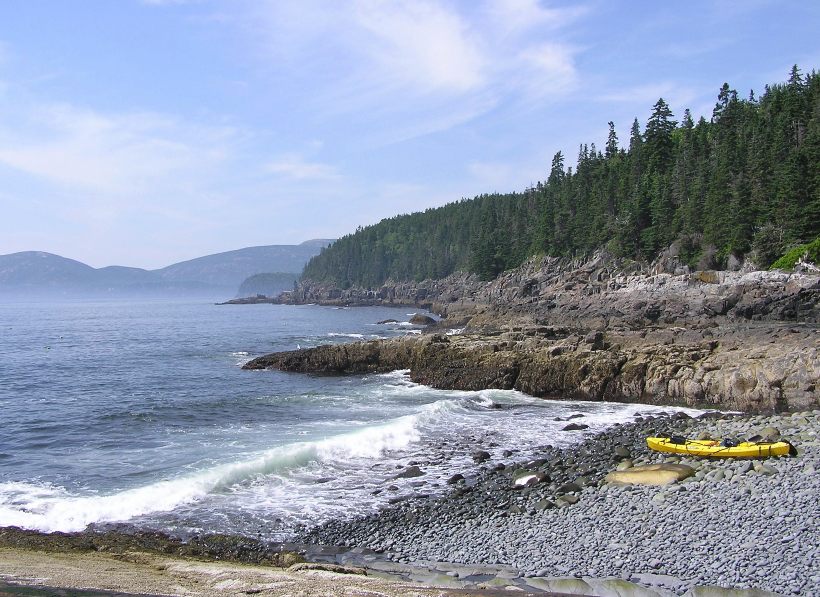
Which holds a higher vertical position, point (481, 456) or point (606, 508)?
point (606, 508)

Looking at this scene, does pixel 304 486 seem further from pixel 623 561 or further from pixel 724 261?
pixel 724 261

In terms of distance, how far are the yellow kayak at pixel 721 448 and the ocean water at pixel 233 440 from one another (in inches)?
169

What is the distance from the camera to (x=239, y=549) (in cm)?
1401

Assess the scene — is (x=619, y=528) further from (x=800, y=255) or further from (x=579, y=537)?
(x=800, y=255)

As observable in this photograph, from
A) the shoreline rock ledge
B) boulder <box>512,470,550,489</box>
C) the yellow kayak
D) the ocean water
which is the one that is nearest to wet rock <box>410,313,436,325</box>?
the shoreline rock ledge

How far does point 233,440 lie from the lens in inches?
933

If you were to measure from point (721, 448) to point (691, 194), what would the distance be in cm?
5411

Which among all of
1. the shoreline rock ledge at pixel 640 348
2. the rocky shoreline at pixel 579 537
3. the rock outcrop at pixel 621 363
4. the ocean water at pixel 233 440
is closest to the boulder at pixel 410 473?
the ocean water at pixel 233 440

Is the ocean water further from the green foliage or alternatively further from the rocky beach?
the green foliage

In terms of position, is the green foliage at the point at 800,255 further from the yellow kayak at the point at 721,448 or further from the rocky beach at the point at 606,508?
the yellow kayak at the point at 721,448

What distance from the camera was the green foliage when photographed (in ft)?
145

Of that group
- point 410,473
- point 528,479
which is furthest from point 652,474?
point 410,473

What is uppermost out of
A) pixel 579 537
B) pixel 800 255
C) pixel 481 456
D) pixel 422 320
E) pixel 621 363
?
pixel 800 255

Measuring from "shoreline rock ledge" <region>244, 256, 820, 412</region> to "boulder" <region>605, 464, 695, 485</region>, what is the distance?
408 inches
